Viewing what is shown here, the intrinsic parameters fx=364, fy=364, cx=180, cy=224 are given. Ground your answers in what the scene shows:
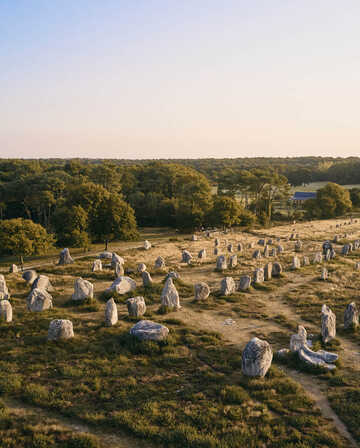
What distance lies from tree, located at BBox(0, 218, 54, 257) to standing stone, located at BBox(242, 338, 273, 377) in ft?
82.6

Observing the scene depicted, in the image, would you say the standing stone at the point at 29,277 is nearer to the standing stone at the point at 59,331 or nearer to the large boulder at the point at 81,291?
the large boulder at the point at 81,291

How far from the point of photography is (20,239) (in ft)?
105

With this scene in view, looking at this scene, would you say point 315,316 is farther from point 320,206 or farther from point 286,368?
point 320,206

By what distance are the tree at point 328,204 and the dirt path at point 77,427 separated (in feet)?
231

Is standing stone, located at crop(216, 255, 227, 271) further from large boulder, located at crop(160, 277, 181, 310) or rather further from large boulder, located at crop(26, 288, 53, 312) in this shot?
large boulder, located at crop(26, 288, 53, 312)

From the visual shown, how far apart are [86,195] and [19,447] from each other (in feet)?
112

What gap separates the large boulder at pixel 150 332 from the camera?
1507 centimetres

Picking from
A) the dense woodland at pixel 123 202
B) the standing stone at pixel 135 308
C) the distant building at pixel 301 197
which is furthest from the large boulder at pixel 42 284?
the distant building at pixel 301 197

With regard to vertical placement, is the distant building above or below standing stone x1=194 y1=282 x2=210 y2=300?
above

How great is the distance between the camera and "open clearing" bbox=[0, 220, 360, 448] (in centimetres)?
970

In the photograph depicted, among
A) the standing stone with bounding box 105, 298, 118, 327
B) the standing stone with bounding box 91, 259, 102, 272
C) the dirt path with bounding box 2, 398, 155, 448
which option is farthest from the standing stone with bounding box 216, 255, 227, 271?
the dirt path with bounding box 2, 398, 155, 448

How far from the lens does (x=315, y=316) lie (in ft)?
64.3

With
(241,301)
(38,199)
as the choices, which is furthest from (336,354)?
(38,199)

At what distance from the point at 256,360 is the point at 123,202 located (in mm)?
32244
